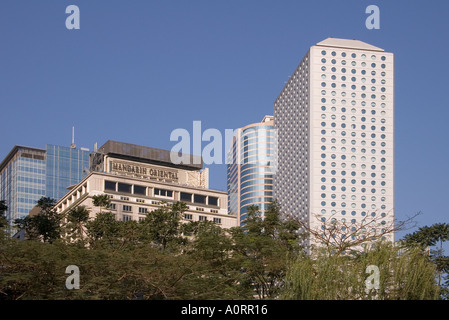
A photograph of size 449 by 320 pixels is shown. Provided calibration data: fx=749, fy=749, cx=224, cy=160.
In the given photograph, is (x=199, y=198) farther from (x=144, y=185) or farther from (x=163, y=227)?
(x=163, y=227)

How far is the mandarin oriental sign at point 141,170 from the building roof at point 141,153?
1540 mm

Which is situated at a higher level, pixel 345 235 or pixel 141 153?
pixel 141 153

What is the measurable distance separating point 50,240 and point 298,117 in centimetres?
13079

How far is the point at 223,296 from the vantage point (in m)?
44.3

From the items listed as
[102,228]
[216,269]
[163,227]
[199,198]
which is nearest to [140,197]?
[199,198]

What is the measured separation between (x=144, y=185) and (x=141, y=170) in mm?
7008

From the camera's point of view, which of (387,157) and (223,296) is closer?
(223,296)

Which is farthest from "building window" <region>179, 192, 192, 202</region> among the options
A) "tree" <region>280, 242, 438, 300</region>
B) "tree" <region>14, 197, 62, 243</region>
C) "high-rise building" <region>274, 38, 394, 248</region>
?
"tree" <region>280, 242, 438, 300</region>

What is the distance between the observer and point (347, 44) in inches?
7077

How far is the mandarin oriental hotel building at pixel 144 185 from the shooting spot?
428 ft
